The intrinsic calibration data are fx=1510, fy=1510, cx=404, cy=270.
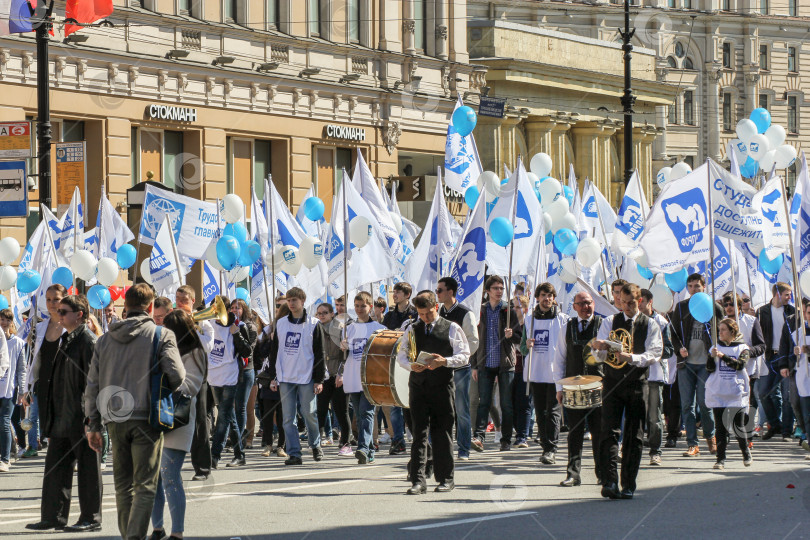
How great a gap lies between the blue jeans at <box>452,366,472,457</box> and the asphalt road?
28 centimetres

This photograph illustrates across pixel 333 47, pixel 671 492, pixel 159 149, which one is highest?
pixel 333 47

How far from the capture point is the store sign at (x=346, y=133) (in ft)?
126

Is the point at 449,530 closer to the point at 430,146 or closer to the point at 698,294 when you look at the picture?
the point at 698,294

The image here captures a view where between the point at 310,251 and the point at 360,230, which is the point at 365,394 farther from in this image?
the point at 310,251

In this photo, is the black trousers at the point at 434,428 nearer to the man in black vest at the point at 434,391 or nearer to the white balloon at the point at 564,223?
the man in black vest at the point at 434,391

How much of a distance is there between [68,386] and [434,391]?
340 cm

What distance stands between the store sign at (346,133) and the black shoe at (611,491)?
26.3m

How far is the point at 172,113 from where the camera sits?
3366 centimetres

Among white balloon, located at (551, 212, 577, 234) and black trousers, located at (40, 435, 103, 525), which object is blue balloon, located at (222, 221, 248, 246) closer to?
white balloon, located at (551, 212, 577, 234)

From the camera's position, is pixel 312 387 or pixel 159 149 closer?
pixel 312 387

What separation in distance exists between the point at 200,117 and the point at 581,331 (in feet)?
70.6

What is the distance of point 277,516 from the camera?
468 inches

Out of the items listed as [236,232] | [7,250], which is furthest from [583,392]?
[7,250]

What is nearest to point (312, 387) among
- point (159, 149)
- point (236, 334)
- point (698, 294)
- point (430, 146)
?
→ point (236, 334)
